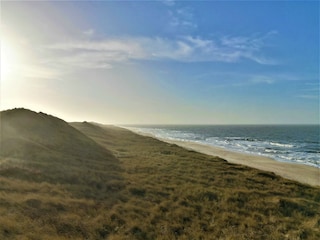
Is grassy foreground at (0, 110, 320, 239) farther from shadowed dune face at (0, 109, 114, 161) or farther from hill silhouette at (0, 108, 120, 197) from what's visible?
shadowed dune face at (0, 109, 114, 161)

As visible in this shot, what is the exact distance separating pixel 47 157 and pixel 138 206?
43.2ft

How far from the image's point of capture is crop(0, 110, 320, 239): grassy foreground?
14234mm

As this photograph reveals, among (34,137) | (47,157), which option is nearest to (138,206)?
(47,157)

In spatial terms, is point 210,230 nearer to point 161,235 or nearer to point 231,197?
point 161,235

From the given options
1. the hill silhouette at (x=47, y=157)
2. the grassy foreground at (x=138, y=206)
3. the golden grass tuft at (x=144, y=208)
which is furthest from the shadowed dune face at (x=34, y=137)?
the golden grass tuft at (x=144, y=208)

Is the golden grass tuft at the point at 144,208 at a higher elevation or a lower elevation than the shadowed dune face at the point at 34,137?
lower

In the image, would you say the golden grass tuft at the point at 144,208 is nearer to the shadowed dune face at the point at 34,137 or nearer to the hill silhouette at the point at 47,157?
the hill silhouette at the point at 47,157

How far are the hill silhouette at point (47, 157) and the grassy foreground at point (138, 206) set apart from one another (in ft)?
0.45

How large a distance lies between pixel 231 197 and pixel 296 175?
2053 cm

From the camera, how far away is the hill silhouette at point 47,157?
22.0m

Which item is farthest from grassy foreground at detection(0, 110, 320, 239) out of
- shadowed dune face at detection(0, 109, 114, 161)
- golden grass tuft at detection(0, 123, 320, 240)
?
shadowed dune face at detection(0, 109, 114, 161)

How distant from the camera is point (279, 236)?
49.3 ft

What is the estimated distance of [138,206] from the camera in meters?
18.5

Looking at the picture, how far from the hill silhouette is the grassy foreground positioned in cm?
14
